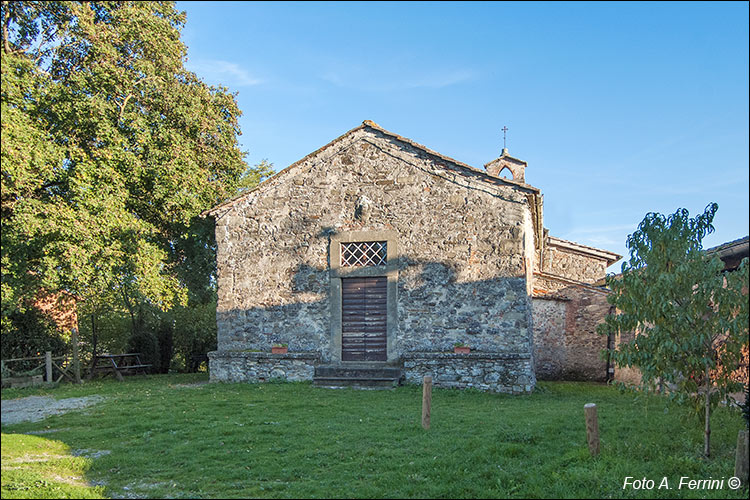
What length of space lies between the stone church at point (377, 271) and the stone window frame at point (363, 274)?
0.03 m

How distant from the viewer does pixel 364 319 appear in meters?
14.3

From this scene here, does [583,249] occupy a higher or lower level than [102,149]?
lower

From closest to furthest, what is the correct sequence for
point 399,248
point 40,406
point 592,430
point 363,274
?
point 592,430
point 40,406
point 399,248
point 363,274

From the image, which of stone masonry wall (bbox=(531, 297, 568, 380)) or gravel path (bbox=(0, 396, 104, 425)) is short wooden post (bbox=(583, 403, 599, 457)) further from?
stone masonry wall (bbox=(531, 297, 568, 380))

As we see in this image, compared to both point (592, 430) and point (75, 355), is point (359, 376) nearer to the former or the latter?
point (592, 430)

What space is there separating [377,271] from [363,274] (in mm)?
381

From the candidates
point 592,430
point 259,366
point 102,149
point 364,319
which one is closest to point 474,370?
point 364,319

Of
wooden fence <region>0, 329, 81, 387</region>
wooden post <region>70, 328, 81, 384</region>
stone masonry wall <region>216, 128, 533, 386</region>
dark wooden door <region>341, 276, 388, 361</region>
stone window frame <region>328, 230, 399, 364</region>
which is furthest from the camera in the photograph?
wooden post <region>70, 328, 81, 384</region>

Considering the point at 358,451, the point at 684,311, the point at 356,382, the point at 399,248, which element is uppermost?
the point at 399,248

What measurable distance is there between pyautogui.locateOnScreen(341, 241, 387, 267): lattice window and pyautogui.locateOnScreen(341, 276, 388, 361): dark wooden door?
0.43 metres

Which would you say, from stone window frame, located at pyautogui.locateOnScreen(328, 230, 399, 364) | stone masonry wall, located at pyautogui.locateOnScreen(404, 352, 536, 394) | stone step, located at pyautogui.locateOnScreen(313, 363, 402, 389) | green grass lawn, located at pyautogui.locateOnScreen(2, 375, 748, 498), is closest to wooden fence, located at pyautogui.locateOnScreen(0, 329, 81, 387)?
green grass lawn, located at pyautogui.locateOnScreen(2, 375, 748, 498)

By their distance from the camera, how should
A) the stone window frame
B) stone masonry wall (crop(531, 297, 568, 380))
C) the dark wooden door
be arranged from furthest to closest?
stone masonry wall (crop(531, 297, 568, 380)) → the dark wooden door → the stone window frame

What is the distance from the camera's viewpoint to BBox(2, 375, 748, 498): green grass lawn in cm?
595

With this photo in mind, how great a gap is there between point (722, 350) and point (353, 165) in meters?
9.92
